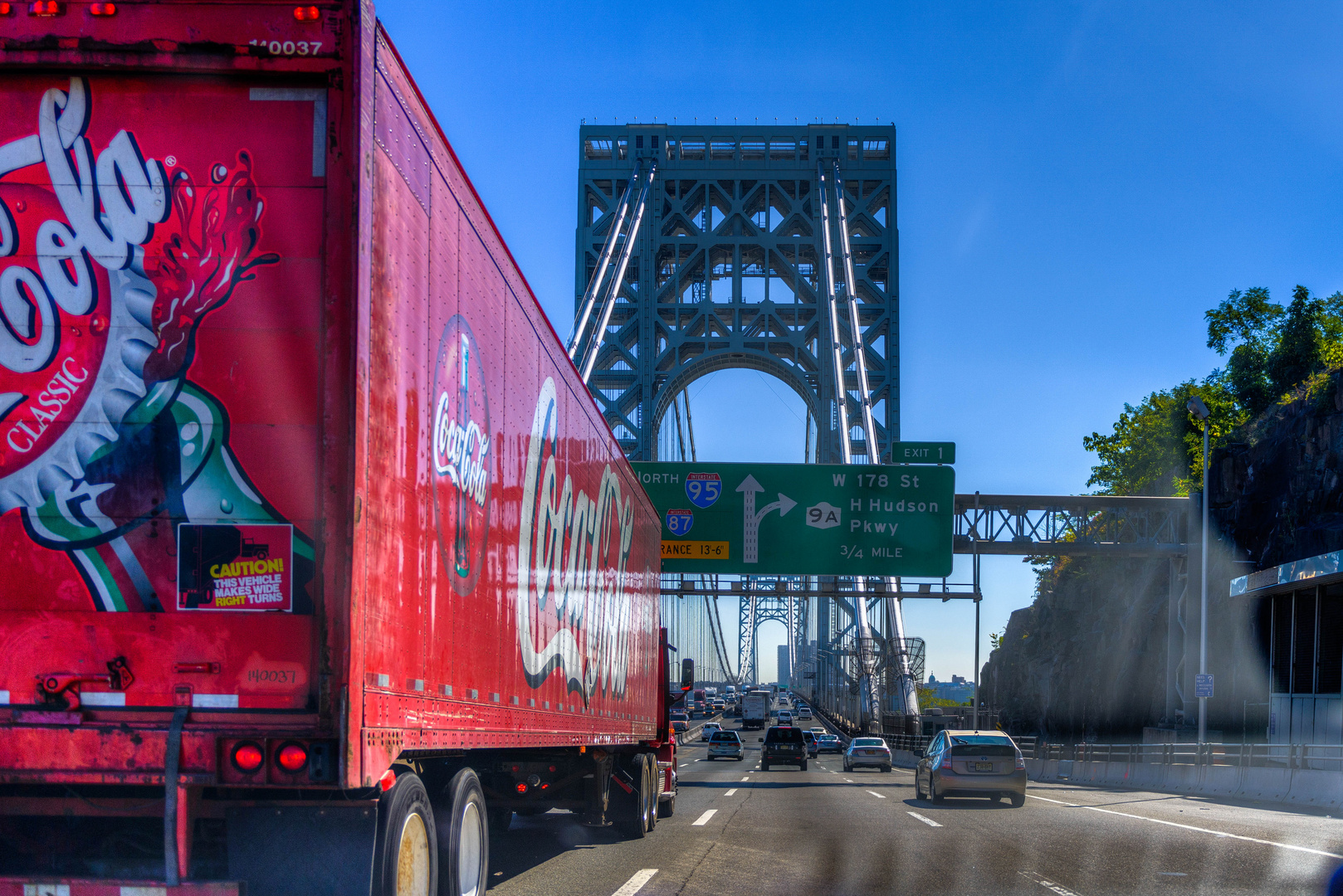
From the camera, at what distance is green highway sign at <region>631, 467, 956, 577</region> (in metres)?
34.2

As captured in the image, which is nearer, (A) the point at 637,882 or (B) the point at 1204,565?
(A) the point at 637,882

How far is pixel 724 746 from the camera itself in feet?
166

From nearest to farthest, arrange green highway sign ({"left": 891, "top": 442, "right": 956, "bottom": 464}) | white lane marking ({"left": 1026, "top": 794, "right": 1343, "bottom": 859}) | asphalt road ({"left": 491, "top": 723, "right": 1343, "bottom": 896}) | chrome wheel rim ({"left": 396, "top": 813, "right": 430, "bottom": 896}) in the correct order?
chrome wheel rim ({"left": 396, "top": 813, "right": 430, "bottom": 896}) → asphalt road ({"left": 491, "top": 723, "right": 1343, "bottom": 896}) → white lane marking ({"left": 1026, "top": 794, "right": 1343, "bottom": 859}) → green highway sign ({"left": 891, "top": 442, "right": 956, "bottom": 464})

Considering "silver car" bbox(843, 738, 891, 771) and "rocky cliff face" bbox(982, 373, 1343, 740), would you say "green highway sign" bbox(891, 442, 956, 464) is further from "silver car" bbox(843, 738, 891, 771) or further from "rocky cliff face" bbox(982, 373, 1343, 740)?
"silver car" bbox(843, 738, 891, 771)

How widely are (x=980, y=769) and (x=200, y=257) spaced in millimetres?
18194

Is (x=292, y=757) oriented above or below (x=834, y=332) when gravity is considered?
below

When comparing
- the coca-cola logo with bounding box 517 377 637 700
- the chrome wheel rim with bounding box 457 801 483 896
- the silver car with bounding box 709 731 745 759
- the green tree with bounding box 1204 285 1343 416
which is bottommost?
the silver car with bounding box 709 731 745 759

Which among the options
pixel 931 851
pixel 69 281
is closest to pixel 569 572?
pixel 931 851

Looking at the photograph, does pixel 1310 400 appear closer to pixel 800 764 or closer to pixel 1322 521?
pixel 1322 521

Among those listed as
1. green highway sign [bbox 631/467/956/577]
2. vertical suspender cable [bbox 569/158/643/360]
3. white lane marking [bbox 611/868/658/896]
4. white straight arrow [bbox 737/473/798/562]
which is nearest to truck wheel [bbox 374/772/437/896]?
white lane marking [bbox 611/868/658/896]

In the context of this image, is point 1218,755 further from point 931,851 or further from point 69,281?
point 69,281

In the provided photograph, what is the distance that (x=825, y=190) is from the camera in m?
77.7

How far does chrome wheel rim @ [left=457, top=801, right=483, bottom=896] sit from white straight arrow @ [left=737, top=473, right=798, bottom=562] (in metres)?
26.9

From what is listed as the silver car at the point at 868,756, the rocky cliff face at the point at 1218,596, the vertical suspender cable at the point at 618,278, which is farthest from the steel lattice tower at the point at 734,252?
the silver car at the point at 868,756
